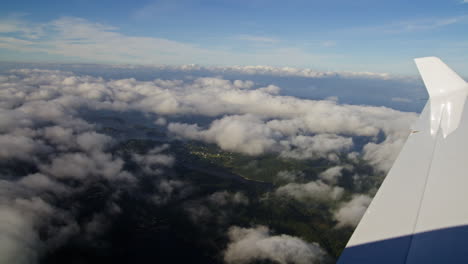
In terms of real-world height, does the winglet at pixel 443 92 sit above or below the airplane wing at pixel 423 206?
above

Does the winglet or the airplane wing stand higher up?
the winglet

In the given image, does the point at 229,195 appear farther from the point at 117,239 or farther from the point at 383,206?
the point at 383,206

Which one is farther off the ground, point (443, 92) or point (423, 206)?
point (443, 92)

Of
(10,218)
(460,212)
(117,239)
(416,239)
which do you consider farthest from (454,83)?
(10,218)

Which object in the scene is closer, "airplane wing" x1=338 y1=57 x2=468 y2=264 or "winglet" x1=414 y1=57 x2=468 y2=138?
"airplane wing" x1=338 y1=57 x2=468 y2=264

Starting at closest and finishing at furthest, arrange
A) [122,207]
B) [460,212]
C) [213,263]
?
[460,212] → [213,263] → [122,207]
